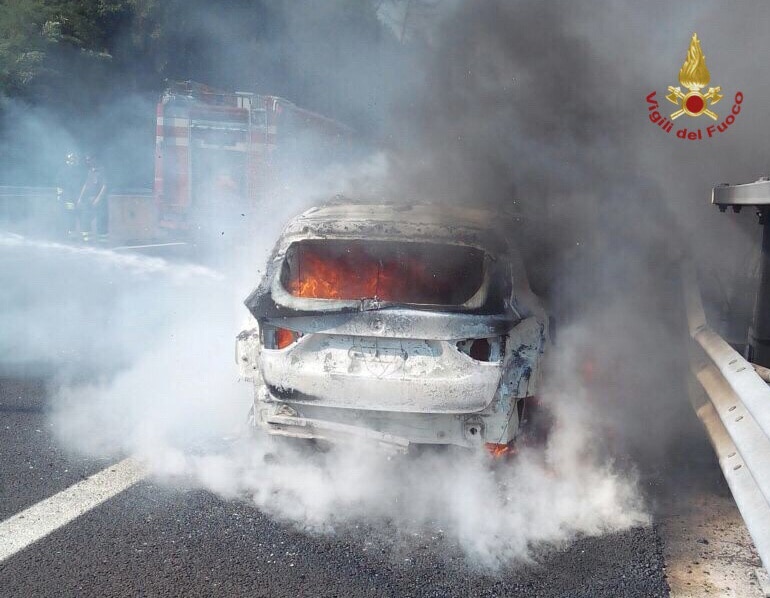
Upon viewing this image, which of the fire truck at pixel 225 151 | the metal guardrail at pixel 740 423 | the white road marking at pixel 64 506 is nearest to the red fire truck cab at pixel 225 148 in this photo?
the fire truck at pixel 225 151

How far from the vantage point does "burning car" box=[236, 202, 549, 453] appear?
135 inches

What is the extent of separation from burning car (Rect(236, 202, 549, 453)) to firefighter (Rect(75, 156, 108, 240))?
1321cm

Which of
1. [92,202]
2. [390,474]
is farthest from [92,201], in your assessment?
[390,474]

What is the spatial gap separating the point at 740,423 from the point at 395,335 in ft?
5.10

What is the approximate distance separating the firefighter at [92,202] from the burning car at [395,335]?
43.3 ft

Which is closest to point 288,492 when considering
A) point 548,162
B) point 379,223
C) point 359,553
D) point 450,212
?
point 359,553

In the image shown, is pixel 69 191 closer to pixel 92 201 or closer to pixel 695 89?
pixel 92 201

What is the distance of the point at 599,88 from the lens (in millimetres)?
7281

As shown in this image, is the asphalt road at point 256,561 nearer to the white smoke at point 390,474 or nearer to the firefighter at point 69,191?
the white smoke at point 390,474

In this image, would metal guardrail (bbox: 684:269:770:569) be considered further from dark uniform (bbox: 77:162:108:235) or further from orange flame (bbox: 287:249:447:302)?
dark uniform (bbox: 77:162:108:235)

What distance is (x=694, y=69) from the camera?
7.00m

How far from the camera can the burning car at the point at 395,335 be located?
3420 mm

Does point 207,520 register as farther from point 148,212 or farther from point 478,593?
point 148,212

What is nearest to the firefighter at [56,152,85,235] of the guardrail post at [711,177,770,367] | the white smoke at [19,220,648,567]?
the white smoke at [19,220,648,567]
